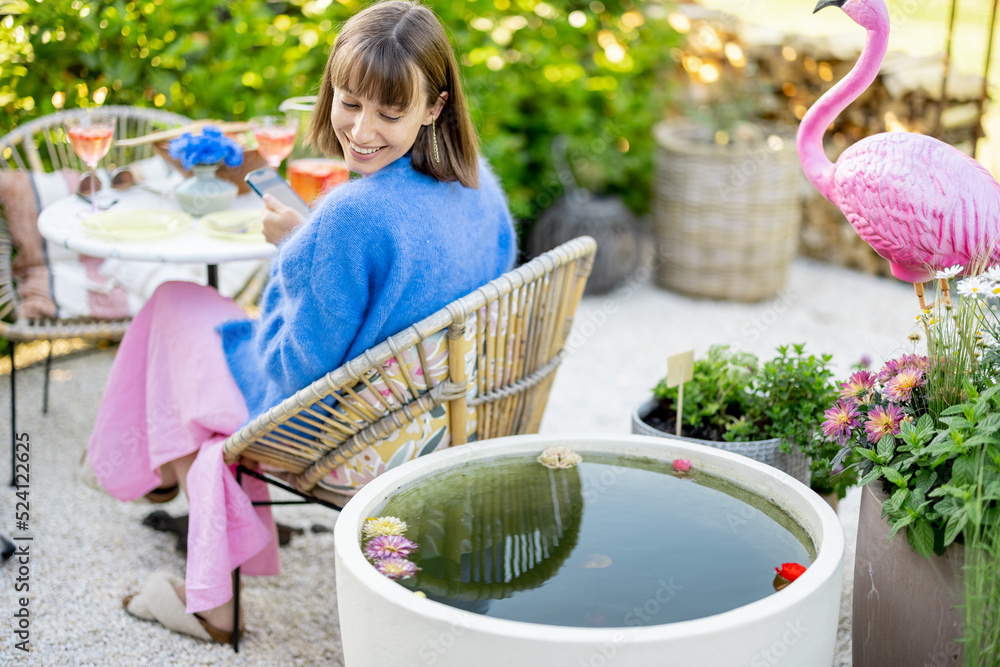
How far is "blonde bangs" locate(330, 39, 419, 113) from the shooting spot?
1735mm

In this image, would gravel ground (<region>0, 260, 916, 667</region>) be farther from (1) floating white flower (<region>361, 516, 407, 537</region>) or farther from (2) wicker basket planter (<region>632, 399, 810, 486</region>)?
(1) floating white flower (<region>361, 516, 407, 537</region>)

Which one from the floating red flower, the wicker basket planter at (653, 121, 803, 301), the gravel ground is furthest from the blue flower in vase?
the wicker basket planter at (653, 121, 803, 301)

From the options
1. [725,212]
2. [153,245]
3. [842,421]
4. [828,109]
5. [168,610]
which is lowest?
[168,610]

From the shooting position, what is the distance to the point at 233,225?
231cm

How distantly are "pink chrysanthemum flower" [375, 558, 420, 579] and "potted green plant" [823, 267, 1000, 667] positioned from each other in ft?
2.60

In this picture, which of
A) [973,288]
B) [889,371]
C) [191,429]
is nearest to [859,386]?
[889,371]

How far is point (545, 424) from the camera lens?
330cm

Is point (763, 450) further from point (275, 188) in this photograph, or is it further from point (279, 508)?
point (279, 508)

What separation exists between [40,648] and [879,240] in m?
2.06

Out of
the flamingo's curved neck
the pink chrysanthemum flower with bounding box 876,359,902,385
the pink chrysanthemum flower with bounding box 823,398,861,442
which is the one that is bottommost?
the pink chrysanthemum flower with bounding box 823,398,861,442

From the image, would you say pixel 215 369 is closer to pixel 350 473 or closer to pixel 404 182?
pixel 350 473

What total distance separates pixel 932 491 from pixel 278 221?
133cm

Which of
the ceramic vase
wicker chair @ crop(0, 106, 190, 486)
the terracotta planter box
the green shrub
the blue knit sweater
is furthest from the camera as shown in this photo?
the green shrub

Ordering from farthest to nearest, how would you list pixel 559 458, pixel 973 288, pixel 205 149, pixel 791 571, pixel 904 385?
pixel 205 149
pixel 559 458
pixel 904 385
pixel 973 288
pixel 791 571
